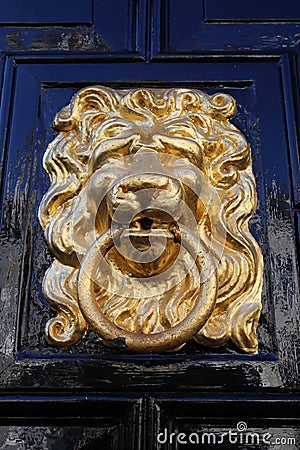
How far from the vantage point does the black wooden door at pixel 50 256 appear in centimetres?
82

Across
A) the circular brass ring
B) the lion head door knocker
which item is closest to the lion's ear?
the lion head door knocker

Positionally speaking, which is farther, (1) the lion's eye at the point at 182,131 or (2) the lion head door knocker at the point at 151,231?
(1) the lion's eye at the point at 182,131

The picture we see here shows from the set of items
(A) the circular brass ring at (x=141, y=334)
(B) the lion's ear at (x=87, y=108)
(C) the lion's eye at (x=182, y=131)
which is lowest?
(A) the circular brass ring at (x=141, y=334)

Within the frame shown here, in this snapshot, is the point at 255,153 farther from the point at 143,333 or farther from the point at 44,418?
the point at 44,418

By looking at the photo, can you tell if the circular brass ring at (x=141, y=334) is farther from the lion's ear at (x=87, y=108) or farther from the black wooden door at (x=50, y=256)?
the lion's ear at (x=87, y=108)

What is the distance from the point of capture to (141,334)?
800 mm

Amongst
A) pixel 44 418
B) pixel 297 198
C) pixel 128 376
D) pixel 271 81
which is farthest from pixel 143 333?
pixel 271 81

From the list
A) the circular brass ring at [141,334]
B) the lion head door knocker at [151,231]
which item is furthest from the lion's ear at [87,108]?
the circular brass ring at [141,334]

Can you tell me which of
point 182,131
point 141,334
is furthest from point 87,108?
point 141,334

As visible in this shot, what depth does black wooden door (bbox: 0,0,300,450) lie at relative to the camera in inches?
32.3

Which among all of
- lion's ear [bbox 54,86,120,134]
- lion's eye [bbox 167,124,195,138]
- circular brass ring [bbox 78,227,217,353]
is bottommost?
circular brass ring [bbox 78,227,217,353]

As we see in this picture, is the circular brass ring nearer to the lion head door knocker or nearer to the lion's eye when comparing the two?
the lion head door knocker

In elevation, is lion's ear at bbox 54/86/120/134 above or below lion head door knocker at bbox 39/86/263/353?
above

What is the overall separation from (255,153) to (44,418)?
465 millimetres
